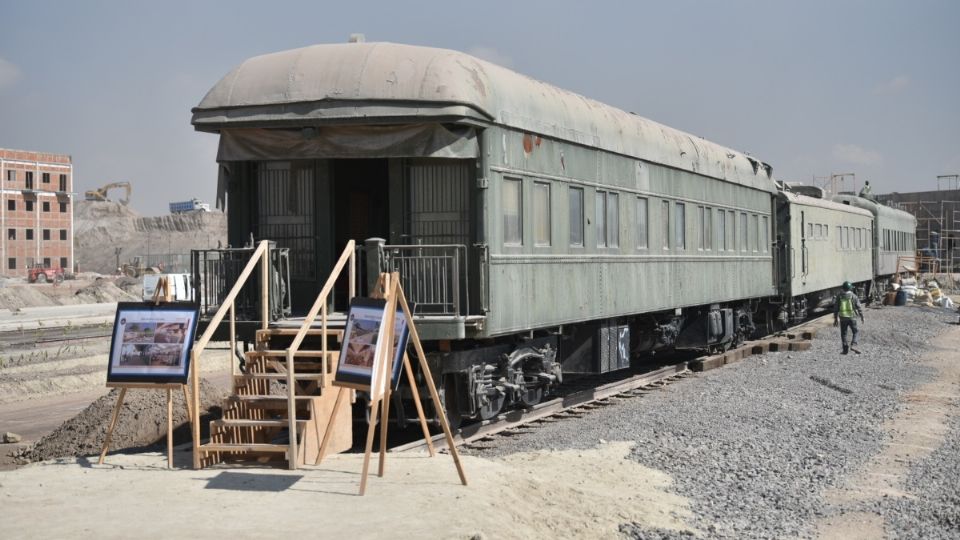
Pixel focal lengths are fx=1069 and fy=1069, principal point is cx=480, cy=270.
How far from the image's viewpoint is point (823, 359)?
20.8m

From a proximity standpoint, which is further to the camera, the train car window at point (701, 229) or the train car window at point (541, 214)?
the train car window at point (701, 229)

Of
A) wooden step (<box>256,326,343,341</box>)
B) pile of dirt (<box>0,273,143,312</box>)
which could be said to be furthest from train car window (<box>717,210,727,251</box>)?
pile of dirt (<box>0,273,143,312</box>)

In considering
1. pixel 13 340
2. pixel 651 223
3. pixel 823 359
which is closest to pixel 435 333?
pixel 651 223

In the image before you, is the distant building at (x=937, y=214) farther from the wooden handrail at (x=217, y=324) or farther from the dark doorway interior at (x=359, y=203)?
the wooden handrail at (x=217, y=324)

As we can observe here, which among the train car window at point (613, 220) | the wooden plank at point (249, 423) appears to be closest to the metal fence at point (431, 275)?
the wooden plank at point (249, 423)

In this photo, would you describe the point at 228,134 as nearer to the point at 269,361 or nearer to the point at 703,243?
the point at 269,361

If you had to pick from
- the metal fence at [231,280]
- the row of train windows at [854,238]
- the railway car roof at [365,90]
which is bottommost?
the metal fence at [231,280]

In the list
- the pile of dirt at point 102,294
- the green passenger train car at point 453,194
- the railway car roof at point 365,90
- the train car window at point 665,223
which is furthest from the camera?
the pile of dirt at point 102,294

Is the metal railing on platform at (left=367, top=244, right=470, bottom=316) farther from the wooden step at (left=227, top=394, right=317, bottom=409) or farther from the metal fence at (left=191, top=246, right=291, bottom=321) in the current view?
the wooden step at (left=227, top=394, right=317, bottom=409)

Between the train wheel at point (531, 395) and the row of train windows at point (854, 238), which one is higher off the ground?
the row of train windows at point (854, 238)

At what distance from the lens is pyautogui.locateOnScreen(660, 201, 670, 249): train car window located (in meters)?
16.6

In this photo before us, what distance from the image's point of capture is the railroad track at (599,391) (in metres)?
Result: 11.7

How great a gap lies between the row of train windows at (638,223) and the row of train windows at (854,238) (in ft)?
32.4

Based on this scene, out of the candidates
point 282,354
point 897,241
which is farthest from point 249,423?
point 897,241
